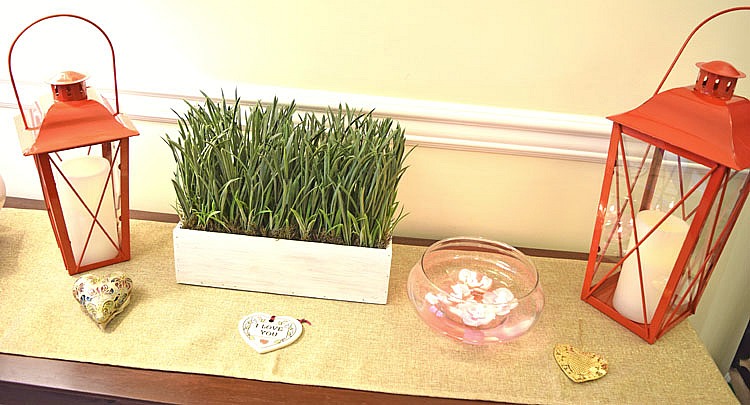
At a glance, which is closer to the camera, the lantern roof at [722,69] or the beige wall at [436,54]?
the lantern roof at [722,69]

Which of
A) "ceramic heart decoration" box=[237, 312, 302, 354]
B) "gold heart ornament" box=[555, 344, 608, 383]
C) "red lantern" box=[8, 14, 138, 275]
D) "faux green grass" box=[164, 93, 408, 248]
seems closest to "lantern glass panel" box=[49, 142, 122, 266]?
"red lantern" box=[8, 14, 138, 275]

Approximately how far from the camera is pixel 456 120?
3.20 feet

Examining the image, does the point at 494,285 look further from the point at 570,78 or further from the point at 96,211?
the point at 96,211

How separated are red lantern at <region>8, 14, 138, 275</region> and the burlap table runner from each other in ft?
0.17

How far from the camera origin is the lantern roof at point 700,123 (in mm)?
708

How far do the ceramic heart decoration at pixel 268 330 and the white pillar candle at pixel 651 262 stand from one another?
460mm

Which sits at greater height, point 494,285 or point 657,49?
point 657,49

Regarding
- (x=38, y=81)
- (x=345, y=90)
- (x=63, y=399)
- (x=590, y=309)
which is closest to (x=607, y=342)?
(x=590, y=309)

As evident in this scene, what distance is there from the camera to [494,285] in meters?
0.92

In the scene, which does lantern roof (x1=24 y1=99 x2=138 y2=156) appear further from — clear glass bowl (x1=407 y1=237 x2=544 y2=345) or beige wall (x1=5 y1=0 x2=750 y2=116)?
clear glass bowl (x1=407 y1=237 x2=544 y2=345)

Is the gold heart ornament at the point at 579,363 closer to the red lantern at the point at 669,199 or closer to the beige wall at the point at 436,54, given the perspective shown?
the red lantern at the point at 669,199

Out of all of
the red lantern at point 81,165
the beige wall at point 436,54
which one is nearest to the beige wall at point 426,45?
the beige wall at point 436,54

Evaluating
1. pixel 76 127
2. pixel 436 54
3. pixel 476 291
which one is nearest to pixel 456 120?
pixel 436 54

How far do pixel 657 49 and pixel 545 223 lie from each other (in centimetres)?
33
